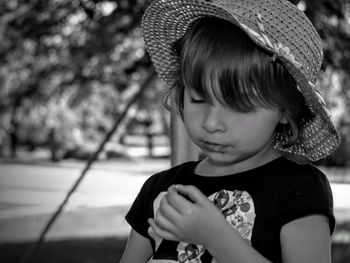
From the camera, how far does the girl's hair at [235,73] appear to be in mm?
1213

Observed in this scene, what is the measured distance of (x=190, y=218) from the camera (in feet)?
3.84

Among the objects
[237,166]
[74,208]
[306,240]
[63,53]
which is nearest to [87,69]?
[63,53]

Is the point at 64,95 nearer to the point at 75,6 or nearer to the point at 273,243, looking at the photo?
the point at 75,6

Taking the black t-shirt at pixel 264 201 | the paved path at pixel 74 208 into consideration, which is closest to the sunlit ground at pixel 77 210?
the paved path at pixel 74 208

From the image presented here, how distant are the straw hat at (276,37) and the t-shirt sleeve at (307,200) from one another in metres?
0.15

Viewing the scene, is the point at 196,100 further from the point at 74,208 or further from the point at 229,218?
the point at 74,208

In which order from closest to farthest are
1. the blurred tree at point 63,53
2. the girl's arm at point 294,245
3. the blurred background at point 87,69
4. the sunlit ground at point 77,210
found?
1. the girl's arm at point 294,245
2. the blurred background at point 87,69
3. the blurred tree at point 63,53
4. the sunlit ground at point 77,210

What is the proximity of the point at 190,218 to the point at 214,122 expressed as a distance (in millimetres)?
190

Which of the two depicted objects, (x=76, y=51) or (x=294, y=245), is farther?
(x=76, y=51)

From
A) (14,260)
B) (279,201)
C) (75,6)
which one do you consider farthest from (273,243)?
(14,260)

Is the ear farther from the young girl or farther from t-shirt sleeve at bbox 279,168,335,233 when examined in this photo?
t-shirt sleeve at bbox 279,168,335,233

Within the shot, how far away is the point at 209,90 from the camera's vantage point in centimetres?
123

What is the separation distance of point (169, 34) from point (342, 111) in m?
2.78

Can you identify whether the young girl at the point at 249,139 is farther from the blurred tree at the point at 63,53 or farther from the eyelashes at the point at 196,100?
the blurred tree at the point at 63,53
